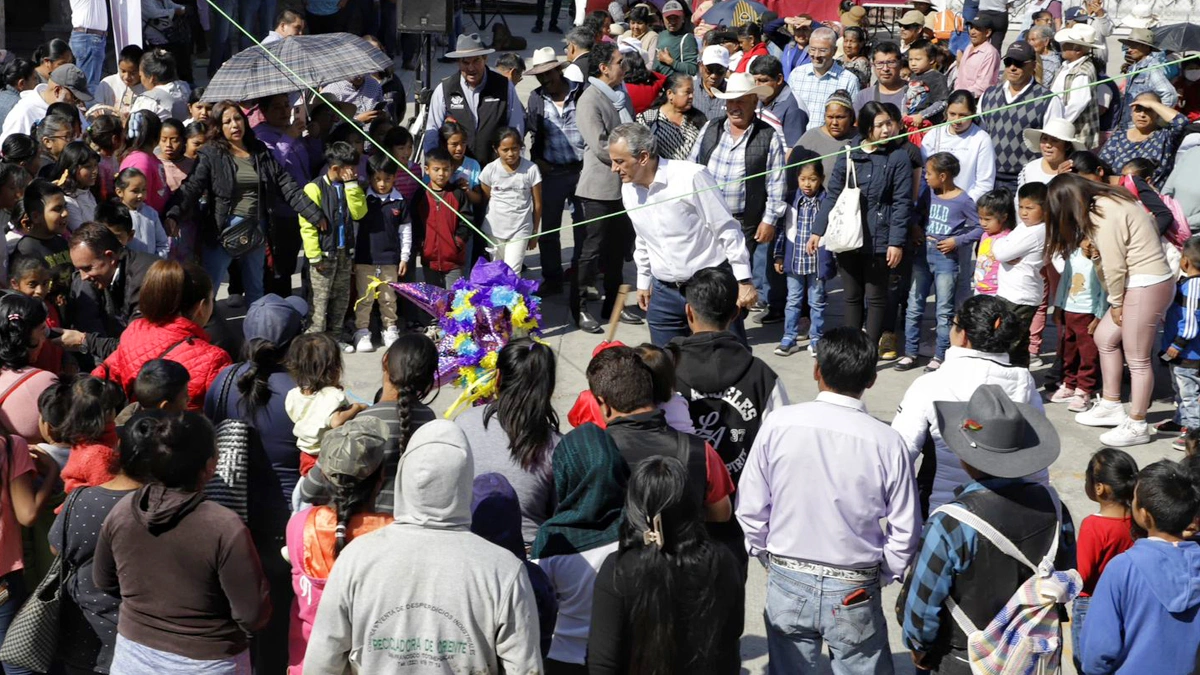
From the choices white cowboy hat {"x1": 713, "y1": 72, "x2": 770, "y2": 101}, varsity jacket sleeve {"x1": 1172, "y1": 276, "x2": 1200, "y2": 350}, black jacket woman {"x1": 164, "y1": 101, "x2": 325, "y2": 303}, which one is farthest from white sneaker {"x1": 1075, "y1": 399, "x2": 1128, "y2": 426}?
black jacket woman {"x1": 164, "y1": 101, "x2": 325, "y2": 303}

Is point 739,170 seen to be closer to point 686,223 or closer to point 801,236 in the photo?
point 801,236

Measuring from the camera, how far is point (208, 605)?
3844 mm

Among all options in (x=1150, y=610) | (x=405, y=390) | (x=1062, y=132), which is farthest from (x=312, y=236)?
(x=1150, y=610)

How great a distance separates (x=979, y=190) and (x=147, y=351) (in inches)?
227

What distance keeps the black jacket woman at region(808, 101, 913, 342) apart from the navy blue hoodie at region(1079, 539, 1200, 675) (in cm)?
464

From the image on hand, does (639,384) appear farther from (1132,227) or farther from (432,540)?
(1132,227)

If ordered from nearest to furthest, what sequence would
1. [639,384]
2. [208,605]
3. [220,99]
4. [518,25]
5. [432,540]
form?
1. [432,540]
2. [208,605]
3. [639,384]
4. [220,99]
5. [518,25]

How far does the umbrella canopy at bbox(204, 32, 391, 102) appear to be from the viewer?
8750mm

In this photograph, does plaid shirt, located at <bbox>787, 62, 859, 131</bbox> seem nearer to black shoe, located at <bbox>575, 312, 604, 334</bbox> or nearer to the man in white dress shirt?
black shoe, located at <bbox>575, 312, 604, 334</bbox>

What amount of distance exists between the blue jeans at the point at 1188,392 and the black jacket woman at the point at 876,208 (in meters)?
1.85

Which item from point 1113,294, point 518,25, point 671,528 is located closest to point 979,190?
point 1113,294

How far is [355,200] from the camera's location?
8.71m

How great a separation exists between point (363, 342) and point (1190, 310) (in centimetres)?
519

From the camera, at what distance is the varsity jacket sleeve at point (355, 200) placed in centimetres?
870
